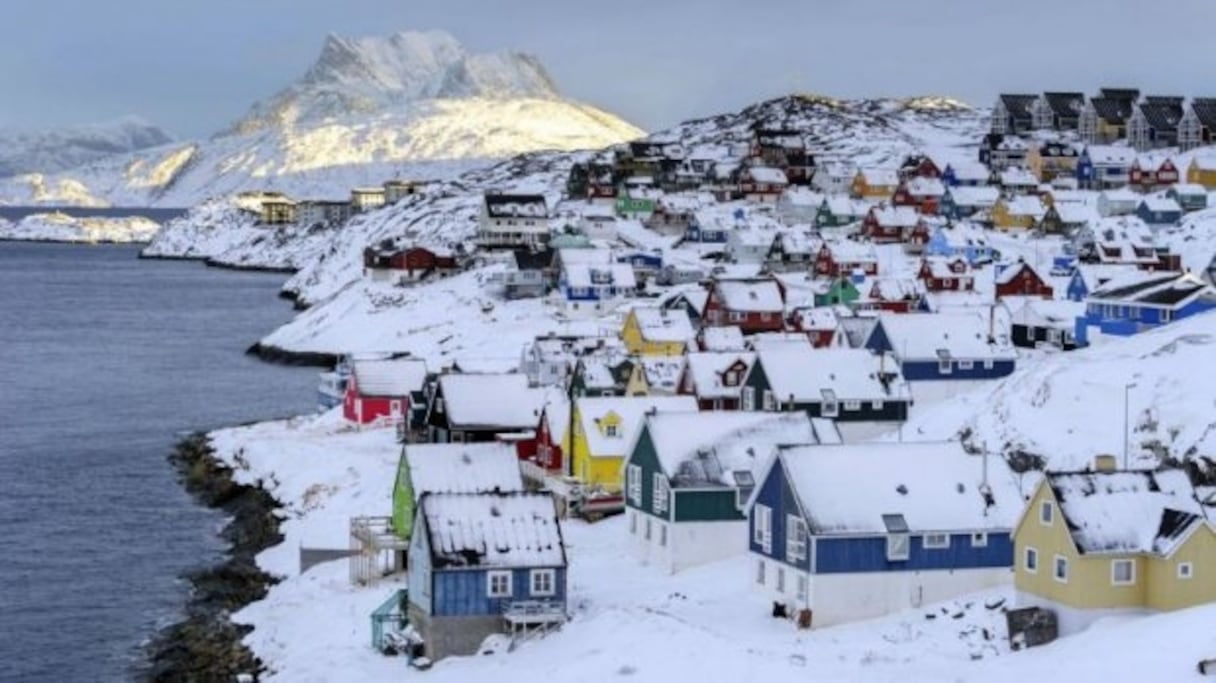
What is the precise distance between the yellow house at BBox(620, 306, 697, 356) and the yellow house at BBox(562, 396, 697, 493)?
2732cm

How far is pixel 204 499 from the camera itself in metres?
68.5

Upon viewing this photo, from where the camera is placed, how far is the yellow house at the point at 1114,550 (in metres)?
37.4

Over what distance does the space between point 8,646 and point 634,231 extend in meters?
103

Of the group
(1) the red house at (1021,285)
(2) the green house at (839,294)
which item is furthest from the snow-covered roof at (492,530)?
(2) the green house at (839,294)

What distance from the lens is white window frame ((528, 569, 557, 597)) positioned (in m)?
42.8

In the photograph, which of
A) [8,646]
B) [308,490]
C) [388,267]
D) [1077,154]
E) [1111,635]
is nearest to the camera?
[1111,635]

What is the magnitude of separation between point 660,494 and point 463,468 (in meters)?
6.69

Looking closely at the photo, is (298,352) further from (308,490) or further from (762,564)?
(762,564)

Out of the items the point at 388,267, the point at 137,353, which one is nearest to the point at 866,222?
the point at 388,267

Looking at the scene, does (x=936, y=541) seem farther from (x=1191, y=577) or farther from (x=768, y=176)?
(x=768, y=176)

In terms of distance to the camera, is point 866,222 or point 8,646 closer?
point 8,646

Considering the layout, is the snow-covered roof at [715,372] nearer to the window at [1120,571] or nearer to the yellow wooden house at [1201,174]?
the window at [1120,571]

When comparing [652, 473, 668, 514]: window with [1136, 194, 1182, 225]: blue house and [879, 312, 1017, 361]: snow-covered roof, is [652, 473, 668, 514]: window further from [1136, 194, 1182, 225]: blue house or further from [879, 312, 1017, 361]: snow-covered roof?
[1136, 194, 1182, 225]: blue house

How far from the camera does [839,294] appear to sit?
99.1m
